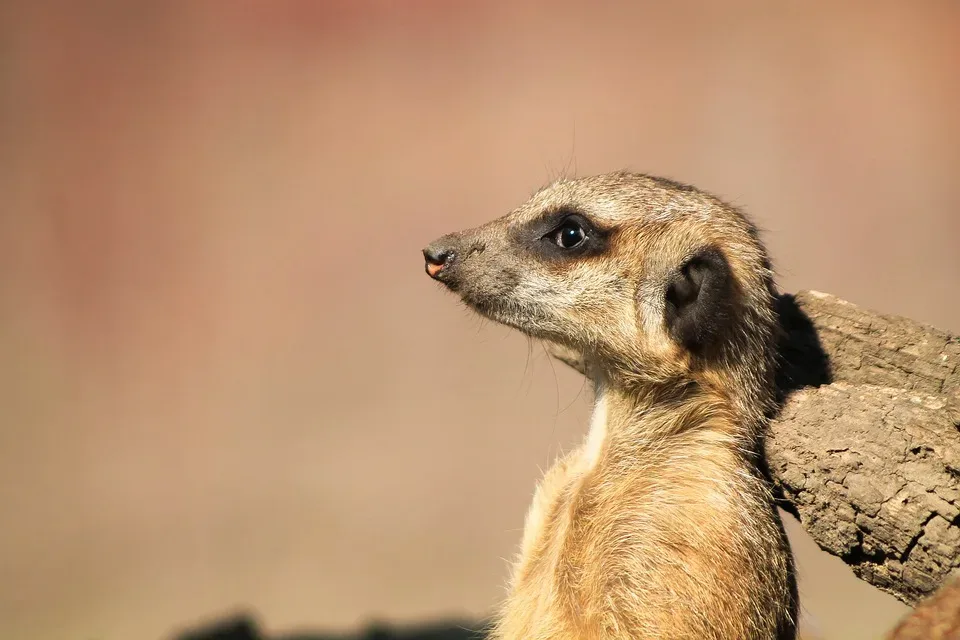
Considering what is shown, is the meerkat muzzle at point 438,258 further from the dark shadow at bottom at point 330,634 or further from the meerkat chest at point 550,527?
the dark shadow at bottom at point 330,634

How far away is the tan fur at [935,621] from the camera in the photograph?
197cm

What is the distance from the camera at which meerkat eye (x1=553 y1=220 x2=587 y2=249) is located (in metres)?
3.07

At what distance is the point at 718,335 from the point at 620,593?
874 mm

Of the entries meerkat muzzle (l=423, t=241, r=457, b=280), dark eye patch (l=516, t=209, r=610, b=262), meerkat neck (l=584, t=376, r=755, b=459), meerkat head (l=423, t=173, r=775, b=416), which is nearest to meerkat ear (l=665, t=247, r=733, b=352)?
meerkat head (l=423, t=173, r=775, b=416)

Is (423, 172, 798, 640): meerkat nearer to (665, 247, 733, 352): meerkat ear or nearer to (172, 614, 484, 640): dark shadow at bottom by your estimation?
(665, 247, 733, 352): meerkat ear

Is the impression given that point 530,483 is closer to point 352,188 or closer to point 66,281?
point 352,188

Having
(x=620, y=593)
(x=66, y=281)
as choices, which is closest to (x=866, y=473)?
(x=620, y=593)

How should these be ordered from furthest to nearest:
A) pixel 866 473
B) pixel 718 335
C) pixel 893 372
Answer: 1. pixel 893 372
2. pixel 718 335
3. pixel 866 473

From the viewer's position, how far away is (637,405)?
3035 millimetres

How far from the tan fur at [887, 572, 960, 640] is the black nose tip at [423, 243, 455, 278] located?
1811 millimetres

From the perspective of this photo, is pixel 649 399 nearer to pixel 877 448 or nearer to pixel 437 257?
pixel 877 448

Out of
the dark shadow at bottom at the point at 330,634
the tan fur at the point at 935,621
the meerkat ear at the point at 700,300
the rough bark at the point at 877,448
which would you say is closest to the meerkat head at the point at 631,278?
the meerkat ear at the point at 700,300

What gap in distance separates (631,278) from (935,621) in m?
1.38

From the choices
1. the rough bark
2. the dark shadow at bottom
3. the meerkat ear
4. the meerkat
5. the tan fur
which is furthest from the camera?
the dark shadow at bottom
